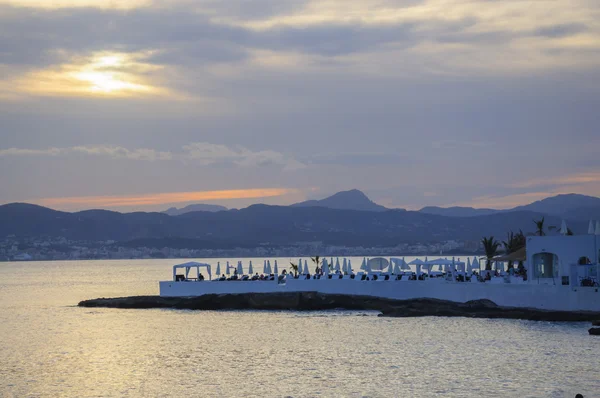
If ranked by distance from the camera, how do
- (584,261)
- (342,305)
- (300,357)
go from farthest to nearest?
(342,305) → (584,261) → (300,357)

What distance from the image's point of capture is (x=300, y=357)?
39.2 metres

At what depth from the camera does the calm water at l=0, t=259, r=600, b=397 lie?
31220 millimetres

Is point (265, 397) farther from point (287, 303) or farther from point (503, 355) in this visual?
point (287, 303)

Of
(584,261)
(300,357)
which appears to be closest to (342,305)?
(584,261)

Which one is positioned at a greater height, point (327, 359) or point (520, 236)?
point (520, 236)

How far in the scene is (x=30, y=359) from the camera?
41188 mm

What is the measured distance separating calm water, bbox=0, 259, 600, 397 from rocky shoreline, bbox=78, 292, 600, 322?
699 mm

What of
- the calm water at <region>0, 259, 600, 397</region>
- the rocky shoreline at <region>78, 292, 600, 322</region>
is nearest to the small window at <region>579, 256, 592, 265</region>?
the rocky shoreline at <region>78, 292, 600, 322</region>

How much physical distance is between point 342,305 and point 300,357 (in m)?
20.7

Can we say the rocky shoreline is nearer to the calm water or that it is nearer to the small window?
the calm water

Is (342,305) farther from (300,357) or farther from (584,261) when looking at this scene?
(300,357)

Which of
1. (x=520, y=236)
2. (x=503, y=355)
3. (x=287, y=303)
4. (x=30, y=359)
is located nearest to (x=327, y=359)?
(x=503, y=355)

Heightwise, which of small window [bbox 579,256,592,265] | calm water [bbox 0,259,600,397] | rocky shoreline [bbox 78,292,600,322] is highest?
small window [bbox 579,256,592,265]

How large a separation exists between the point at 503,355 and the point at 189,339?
1714 centimetres
